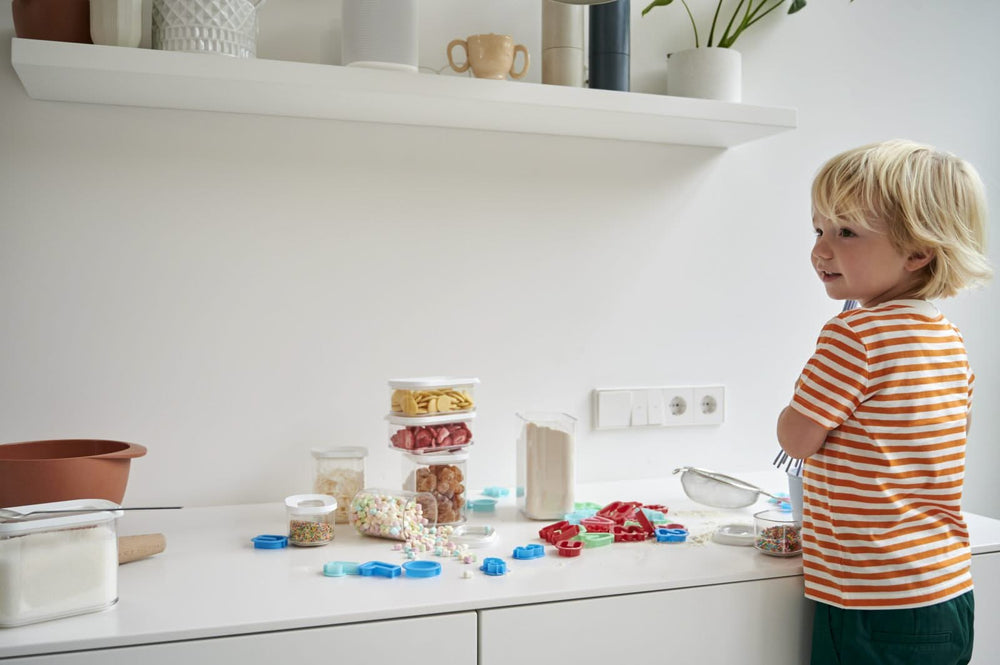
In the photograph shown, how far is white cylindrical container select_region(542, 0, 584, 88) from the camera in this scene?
143cm

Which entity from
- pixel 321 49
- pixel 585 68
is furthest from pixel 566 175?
pixel 321 49

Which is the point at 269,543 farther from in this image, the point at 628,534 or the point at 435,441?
the point at 628,534

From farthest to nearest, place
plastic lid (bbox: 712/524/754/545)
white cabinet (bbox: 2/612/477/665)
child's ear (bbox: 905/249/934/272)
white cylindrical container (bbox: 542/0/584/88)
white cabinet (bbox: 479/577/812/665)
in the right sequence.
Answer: white cylindrical container (bbox: 542/0/584/88), plastic lid (bbox: 712/524/754/545), child's ear (bbox: 905/249/934/272), white cabinet (bbox: 479/577/812/665), white cabinet (bbox: 2/612/477/665)

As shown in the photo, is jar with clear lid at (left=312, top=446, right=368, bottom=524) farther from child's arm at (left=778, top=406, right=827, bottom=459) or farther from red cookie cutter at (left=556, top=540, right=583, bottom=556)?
child's arm at (left=778, top=406, right=827, bottom=459)

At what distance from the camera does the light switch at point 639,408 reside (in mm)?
1620

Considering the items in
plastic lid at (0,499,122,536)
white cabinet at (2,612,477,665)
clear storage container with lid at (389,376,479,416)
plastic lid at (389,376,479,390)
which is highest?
plastic lid at (389,376,479,390)

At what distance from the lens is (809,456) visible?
42.0 inches

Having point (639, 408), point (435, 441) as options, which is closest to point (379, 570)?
point (435, 441)

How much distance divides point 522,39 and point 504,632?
3.48 feet

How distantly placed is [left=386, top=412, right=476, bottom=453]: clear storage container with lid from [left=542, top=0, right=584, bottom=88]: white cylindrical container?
1.99 ft

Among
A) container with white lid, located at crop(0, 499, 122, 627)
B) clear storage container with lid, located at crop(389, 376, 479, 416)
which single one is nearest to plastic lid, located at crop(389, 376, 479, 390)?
clear storage container with lid, located at crop(389, 376, 479, 416)

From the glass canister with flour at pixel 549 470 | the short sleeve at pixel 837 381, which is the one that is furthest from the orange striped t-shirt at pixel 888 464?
the glass canister with flour at pixel 549 470

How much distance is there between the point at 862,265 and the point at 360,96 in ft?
2.49

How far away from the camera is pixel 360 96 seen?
4.16ft
